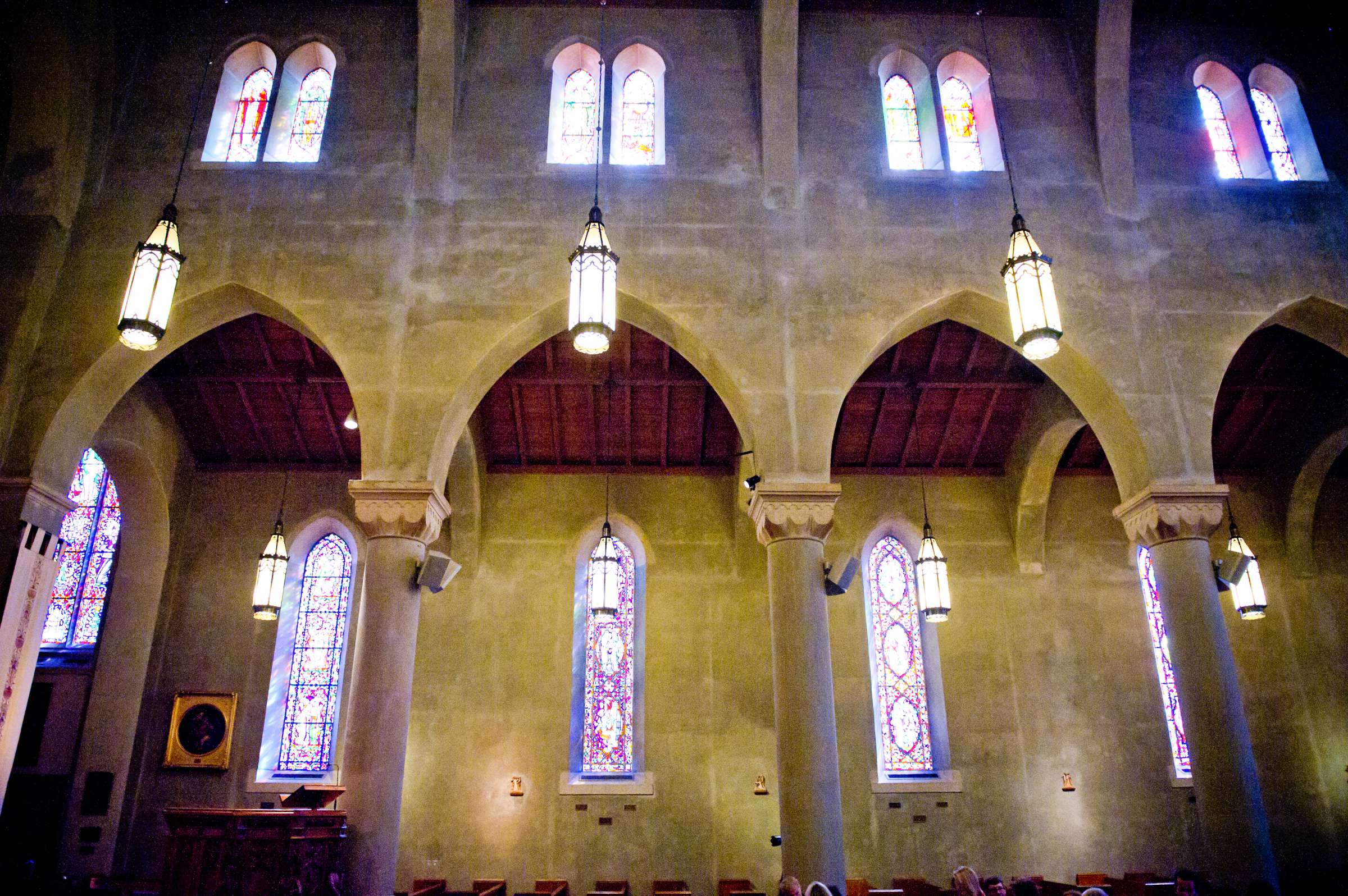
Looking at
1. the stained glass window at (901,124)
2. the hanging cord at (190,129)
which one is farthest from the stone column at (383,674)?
the stained glass window at (901,124)

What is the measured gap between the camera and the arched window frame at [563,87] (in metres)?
11.9

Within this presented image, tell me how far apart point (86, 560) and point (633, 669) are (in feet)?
29.8

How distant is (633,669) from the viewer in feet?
50.4

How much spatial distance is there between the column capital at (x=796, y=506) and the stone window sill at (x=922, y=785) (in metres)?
6.65

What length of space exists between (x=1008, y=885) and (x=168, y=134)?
50.6ft

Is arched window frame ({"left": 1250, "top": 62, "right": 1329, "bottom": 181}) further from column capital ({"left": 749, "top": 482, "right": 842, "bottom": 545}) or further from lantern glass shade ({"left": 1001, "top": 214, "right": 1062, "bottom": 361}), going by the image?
column capital ({"left": 749, "top": 482, "right": 842, "bottom": 545})

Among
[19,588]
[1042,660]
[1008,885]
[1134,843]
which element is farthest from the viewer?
[1042,660]

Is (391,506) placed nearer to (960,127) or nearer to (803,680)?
(803,680)

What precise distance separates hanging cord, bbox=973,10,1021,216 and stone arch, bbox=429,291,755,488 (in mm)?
4212

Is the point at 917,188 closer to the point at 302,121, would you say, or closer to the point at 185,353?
the point at 302,121

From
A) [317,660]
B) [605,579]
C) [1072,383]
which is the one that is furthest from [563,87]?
[317,660]

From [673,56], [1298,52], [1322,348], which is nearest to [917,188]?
[673,56]

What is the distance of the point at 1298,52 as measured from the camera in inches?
499

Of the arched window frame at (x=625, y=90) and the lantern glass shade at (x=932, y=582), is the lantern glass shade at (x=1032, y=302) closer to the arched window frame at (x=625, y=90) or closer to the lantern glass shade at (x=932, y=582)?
the arched window frame at (x=625, y=90)
